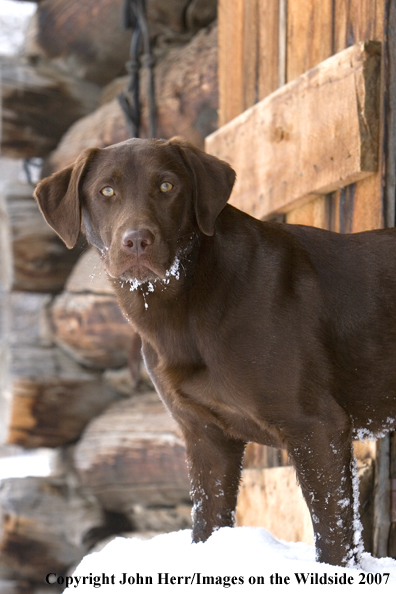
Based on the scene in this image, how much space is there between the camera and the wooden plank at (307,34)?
3330mm

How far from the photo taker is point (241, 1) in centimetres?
401

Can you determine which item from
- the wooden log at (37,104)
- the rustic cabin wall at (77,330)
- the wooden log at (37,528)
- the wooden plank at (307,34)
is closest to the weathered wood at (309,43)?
the wooden plank at (307,34)

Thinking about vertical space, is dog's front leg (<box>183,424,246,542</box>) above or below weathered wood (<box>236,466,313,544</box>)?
above

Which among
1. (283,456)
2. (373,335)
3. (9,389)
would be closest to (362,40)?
(373,335)

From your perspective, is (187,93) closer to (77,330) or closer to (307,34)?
(307,34)

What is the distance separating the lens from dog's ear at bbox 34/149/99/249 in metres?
2.67

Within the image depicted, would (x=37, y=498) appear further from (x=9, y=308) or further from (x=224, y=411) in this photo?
(x=9, y=308)

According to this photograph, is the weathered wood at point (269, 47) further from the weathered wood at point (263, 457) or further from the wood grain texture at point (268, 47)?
the weathered wood at point (263, 457)

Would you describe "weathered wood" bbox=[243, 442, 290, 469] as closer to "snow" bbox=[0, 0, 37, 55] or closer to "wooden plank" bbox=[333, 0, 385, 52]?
"wooden plank" bbox=[333, 0, 385, 52]

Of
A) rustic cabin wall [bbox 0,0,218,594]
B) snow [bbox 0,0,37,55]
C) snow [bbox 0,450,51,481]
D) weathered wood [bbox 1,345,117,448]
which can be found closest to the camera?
rustic cabin wall [bbox 0,0,218,594]

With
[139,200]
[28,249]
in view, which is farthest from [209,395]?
[28,249]

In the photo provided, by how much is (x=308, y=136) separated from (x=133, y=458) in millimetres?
2241

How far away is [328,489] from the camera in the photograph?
2498mm

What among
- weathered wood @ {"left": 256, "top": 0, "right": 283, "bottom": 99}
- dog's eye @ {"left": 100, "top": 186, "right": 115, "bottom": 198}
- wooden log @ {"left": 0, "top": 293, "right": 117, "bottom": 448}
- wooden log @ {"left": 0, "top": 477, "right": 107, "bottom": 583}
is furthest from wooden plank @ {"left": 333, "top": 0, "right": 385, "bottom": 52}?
wooden log @ {"left": 0, "top": 477, "right": 107, "bottom": 583}
